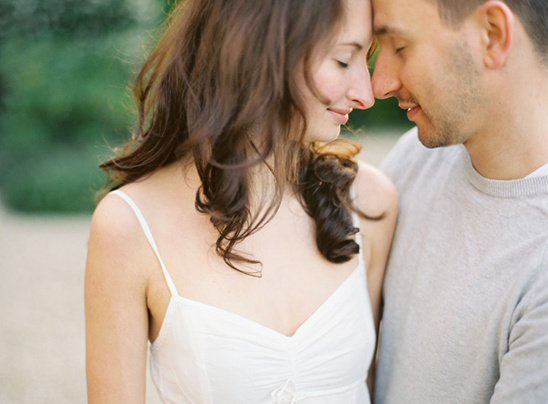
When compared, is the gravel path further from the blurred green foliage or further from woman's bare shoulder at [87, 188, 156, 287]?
woman's bare shoulder at [87, 188, 156, 287]

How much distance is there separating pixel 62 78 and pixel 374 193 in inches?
274

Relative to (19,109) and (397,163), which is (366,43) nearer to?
(397,163)

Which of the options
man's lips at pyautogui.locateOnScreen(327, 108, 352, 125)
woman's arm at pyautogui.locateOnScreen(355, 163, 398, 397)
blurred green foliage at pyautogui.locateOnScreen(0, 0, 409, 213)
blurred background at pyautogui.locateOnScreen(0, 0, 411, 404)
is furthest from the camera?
blurred green foliage at pyautogui.locateOnScreen(0, 0, 409, 213)

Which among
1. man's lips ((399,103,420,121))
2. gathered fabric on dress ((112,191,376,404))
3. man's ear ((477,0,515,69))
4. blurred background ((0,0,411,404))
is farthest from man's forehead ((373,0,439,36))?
blurred background ((0,0,411,404))

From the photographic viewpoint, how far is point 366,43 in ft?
6.34

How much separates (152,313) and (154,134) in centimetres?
58

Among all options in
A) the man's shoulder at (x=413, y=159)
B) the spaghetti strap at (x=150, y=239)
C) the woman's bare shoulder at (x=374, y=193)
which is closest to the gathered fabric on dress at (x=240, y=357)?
the spaghetti strap at (x=150, y=239)

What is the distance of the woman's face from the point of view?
185 cm

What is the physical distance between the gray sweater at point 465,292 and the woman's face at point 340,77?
1.49 feet

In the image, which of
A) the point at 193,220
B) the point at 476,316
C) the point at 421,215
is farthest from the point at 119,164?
the point at 476,316

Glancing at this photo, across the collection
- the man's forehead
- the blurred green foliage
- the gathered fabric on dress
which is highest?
the man's forehead

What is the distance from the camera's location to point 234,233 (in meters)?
1.97

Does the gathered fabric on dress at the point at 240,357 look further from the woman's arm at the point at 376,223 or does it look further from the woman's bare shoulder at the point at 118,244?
the woman's arm at the point at 376,223

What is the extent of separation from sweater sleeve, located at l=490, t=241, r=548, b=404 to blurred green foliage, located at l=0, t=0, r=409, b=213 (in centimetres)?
670
